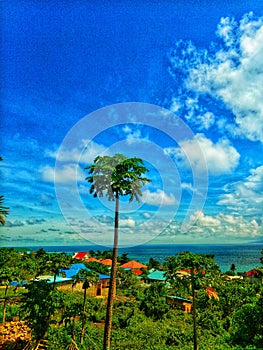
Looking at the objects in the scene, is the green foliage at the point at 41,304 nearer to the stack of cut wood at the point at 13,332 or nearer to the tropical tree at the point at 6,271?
the stack of cut wood at the point at 13,332

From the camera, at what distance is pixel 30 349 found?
1029cm

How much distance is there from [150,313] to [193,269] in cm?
1454

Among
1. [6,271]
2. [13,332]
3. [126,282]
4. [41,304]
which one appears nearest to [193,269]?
[41,304]

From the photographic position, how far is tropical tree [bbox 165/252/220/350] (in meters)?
9.95

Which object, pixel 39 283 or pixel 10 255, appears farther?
pixel 10 255

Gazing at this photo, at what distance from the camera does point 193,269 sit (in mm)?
10000

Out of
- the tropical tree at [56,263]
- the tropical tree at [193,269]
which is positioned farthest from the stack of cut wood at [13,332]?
the tropical tree at [193,269]

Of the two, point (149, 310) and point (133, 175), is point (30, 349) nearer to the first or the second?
point (133, 175)

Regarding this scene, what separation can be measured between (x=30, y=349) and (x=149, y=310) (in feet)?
45.8

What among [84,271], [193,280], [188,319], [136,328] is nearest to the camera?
[193,280]

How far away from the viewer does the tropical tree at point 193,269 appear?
9.95 m

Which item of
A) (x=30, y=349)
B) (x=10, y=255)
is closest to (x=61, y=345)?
(x=30, y=349)

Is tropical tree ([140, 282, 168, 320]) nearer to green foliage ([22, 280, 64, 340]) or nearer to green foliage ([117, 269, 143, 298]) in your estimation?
green foliage ([117, 269, 143, 298])

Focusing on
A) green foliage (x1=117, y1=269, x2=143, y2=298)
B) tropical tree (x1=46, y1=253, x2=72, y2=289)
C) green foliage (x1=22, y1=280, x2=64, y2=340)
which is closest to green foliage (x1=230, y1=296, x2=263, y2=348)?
green foliage (x1=22, y1=280, x2=64, y2=340)
